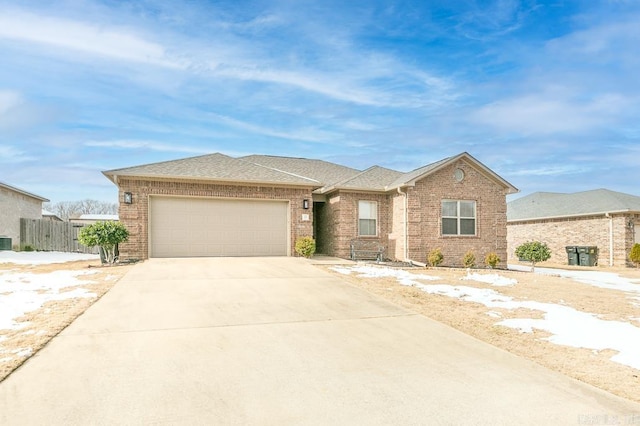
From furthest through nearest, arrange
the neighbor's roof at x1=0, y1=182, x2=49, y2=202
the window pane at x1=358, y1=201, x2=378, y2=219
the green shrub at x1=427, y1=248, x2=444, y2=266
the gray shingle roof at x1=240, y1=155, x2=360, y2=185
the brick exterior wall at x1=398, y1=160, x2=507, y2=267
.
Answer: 1. the neighbor's roof at x1=0, y1=182, x2=49, y2=202
2. the gray shingle roof at x1=240, y1=155, x2=360, y2=185
3. the window pane at x1=358, y1=201, x2=378, y2=219
4. the brick exterior wall at x1=398, y1=160, x2=507, y2=267
5. the green shrub at x1=427, y1=248, x2=444, y2=266

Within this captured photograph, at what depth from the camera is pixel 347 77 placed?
16312 mm

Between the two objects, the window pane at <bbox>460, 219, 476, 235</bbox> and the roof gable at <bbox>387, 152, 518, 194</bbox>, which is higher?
the roof gable at <bbox>387, 152, 518, 194</bbox>

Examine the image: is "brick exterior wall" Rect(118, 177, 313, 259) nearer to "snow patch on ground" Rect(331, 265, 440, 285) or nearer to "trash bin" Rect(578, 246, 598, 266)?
"snow patch on ground" Rect(331, 265, 440, 285)

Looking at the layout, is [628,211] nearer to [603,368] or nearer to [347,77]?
[347,77]

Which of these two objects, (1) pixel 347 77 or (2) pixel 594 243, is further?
(2) pixel 594 243

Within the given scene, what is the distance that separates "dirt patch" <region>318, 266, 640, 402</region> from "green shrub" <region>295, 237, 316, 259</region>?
2.38 meters

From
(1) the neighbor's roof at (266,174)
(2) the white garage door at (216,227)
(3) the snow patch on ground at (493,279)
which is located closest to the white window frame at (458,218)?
(1) the neighbor's roof at (266,174)

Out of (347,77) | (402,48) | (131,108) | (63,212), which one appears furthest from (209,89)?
(63,212)

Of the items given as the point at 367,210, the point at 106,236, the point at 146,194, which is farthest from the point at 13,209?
the point at 367,210

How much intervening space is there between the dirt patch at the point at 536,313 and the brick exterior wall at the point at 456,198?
2916 mm

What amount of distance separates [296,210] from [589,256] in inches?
644

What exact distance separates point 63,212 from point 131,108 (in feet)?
158

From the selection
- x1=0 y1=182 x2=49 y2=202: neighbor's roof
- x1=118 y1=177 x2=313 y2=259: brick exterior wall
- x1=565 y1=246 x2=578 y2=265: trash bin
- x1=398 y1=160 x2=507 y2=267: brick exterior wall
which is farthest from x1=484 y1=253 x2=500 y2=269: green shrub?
x1=0 y1=182 x2=49 y2=202: neighbor's roof

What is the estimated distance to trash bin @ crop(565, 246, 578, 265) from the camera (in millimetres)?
22005
